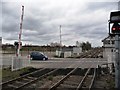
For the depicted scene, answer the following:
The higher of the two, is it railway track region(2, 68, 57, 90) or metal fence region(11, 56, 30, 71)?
metal fence region(11, 56, 30, 71)

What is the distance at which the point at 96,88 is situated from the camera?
36.4 ft

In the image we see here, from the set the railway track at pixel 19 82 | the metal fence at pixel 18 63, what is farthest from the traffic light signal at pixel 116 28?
the metal fence at pixel 18 63

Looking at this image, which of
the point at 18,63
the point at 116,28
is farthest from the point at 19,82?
the point at 116,28

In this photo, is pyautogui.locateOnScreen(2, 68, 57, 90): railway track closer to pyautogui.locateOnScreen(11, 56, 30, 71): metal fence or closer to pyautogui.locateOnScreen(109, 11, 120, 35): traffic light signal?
pyautogui.locateOnScreen(11, 56, 30, 71): metal fence

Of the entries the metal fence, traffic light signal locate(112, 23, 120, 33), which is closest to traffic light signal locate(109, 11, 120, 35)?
traffic light signal locate(112, 23, 120, 33)

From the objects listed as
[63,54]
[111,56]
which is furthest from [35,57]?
[111,56]

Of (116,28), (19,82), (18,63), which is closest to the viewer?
(116,28)

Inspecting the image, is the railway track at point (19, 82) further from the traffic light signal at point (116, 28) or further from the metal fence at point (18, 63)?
the traffic light signal at point (116, 28)

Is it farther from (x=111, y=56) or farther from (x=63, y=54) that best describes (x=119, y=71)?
(x=63, y=54)

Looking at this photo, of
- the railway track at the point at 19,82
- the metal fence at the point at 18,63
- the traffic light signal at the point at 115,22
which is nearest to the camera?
the traffic light signal at the point at 115,22

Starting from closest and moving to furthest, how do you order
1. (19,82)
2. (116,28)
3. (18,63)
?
(116,28) → (19,82) → (18,63)

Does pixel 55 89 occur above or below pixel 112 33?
below

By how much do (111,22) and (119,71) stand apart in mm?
2004

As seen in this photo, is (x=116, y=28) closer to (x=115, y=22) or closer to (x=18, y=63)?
(x=115, y=22)
